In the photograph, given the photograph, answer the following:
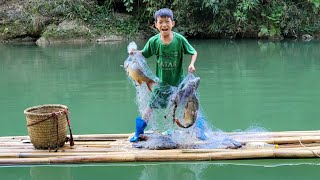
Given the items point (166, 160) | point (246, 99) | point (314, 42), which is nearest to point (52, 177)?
point (166, 160)

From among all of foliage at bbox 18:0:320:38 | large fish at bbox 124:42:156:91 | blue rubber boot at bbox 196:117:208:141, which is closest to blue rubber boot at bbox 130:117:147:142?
large fish at bbox 124:42:156:91

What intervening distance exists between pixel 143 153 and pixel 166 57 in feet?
2.44

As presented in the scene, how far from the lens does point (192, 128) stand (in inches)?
139

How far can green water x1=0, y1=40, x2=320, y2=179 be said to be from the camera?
3342mm

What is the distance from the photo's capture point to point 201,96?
239 inches

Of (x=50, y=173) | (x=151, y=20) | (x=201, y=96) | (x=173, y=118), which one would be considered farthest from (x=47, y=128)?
(x=151, y=20)

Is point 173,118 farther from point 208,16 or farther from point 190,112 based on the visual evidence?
point 208,16

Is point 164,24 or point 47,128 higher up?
point 164,24

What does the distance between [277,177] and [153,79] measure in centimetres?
117

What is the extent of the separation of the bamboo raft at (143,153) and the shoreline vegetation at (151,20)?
30.7ft

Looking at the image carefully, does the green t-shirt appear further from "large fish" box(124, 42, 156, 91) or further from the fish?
the fish

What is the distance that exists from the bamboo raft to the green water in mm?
74

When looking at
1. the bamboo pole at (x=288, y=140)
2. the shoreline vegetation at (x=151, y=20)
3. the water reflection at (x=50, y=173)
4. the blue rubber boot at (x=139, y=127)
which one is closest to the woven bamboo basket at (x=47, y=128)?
the water reflection at (x=50, y=173)

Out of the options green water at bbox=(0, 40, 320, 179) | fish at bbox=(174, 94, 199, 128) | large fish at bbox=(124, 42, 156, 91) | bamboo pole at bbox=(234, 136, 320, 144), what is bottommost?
green water at bbox=(0, 40, 320, 179)
